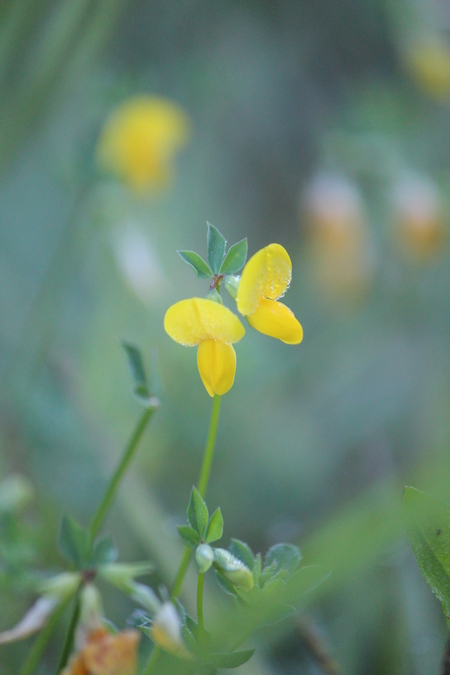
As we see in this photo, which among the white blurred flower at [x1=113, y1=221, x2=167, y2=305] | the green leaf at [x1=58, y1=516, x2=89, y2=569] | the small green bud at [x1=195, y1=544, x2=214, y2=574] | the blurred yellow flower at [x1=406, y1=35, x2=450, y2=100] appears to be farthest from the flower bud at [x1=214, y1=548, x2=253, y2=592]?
the blurred yellow flower at [x1=406, y1=35, x2=450, y2=100]

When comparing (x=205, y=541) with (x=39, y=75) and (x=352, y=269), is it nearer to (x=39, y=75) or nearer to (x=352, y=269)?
(x=39, y=75)

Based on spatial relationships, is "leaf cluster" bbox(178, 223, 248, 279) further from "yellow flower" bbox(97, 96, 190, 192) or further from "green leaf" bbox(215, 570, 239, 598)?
"yellow flower" bbox(97, 96, 190, 192)

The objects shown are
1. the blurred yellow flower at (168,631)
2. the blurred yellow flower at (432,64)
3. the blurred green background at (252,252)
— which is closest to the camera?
the blurred yellow flower at (168,631)

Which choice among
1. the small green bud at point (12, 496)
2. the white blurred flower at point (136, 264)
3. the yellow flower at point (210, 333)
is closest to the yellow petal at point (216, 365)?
the yellow flower at point (210, 333)

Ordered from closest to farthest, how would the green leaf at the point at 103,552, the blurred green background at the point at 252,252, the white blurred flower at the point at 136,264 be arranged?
the green leaf at the point at 103,552
the blurred green background at the point at 252,252
the white blurred flower at the point at 136,264

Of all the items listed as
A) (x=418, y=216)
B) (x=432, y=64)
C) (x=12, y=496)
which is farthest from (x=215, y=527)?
(x=432, y=64)

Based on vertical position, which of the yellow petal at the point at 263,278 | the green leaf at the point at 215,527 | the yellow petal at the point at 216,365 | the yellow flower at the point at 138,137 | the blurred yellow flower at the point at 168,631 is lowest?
the blurred yellow flower at the point at 168,631

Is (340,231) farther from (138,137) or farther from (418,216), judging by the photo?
(138,137)

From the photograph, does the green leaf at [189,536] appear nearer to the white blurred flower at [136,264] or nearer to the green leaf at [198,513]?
the green leaf at [198,513]
